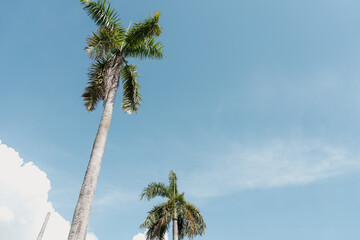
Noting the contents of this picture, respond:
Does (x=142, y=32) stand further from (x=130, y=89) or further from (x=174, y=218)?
(x=174, y=218)

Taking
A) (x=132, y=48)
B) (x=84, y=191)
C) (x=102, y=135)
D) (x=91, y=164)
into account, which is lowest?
(x=84, y=191)

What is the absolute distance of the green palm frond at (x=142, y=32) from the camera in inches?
435

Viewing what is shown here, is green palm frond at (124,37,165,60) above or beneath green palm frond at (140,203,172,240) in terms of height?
above

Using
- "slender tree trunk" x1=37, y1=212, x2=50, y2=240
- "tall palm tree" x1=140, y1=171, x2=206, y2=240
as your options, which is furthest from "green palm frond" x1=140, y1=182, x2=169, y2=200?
"slender tree trunk" x1=37, y1=212, x2=50, y2=240

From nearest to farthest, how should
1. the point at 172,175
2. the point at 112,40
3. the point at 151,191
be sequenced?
the point at 112,40
the point at 151,191
the point at 172,175

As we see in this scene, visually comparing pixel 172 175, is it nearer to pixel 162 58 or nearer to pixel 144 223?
pixel 144 223

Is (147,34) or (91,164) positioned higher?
(147,34)

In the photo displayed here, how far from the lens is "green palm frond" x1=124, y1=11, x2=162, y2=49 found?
11055 mm

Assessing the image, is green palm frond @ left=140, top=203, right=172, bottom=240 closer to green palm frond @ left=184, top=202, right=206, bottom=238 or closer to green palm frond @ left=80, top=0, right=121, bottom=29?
green palm frond @ left=184, top=202, right=206, bottom=238

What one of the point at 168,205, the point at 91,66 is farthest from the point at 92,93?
the point at 168,205

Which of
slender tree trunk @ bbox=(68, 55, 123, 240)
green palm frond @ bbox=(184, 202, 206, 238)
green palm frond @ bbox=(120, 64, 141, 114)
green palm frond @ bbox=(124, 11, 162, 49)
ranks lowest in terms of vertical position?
slender tree trunk @ bbox=(68, 55, 123, 240)

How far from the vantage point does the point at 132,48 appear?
38.4 feet

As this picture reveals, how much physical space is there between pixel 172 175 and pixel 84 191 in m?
16.0

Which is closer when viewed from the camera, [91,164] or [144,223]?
[91,164]
